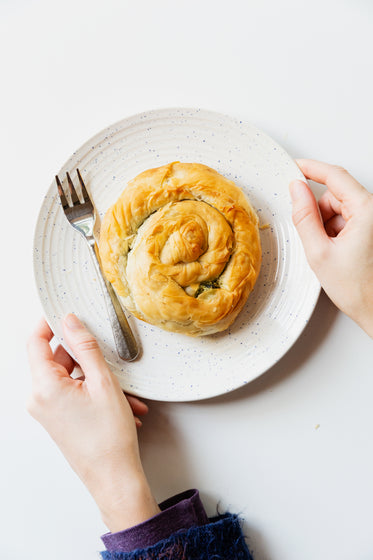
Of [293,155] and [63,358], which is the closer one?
[63,358]

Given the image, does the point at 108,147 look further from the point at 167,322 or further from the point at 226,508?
the point at 226,508

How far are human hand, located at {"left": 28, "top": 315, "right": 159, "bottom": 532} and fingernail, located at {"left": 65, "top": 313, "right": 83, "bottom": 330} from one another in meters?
0.03

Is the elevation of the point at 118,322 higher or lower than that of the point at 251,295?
higher

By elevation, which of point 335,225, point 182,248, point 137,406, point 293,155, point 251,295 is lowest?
point 137,406

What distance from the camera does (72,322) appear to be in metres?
1.84

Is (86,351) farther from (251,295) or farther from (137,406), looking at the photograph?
(251,295)

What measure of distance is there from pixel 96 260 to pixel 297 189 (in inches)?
33.1

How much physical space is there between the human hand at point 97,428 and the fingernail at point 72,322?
0.03 meters

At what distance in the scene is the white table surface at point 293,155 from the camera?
198 cm

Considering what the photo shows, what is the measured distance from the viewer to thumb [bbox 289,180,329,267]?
173 cm

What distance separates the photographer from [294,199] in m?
1.82

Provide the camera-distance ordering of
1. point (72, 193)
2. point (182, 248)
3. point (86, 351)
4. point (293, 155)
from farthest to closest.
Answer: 1. point (293, 155)
2. point (72, 193)
3. point (86, 351)
4. point (182, 248)

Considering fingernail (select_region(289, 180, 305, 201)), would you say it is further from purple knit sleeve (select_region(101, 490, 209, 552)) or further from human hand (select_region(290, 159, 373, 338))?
purple knit sleeve (select_region(101, 490, 209, 552))

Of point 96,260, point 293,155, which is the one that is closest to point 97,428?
point 96,260
